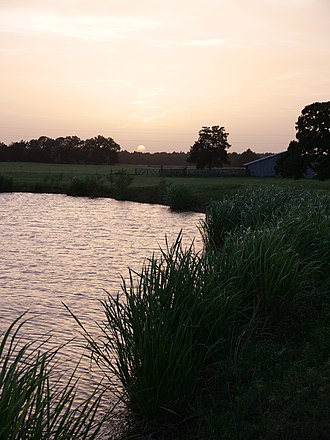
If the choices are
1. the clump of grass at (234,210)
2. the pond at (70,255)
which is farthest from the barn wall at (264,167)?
the clump of grass at (234,210)

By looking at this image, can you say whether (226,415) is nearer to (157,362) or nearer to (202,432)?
(202,432)

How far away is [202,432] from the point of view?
6348mm

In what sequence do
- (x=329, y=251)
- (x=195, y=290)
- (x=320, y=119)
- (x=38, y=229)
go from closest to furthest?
(x=195, y=290) → (x=329, y=251) → (x=38, y=229) → (x=320, y=119)

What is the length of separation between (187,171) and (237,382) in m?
82.6

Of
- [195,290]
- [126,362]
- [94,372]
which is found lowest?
[94,372]

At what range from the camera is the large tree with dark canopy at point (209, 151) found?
100125mm

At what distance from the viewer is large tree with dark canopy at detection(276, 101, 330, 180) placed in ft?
140

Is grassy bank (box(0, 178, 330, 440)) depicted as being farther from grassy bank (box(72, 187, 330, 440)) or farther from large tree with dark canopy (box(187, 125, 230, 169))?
large tree with dark canopy (box(187, 125, 230, 169))

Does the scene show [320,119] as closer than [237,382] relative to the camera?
No

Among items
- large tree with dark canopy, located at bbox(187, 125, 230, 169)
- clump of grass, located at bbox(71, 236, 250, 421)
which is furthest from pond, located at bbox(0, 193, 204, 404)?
large tree with dark canopy, located at bbox(187, 125, 230, 169)

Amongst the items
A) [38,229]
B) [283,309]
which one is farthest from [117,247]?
[283,309]

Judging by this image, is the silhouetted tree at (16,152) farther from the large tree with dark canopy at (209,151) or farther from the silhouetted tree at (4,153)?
the large tree with dark canopy at (209,151)

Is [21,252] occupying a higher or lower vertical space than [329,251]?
lower

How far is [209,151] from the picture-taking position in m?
101
